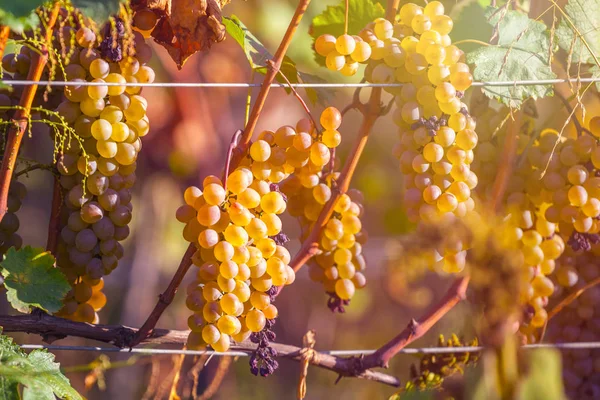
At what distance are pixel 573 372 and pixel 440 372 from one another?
0.19 meters

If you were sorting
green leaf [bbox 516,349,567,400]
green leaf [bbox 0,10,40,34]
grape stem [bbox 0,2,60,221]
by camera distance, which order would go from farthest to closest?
grape stem [bbox 0,2,60,221]
green leaf [bbox 0,10,40,34]
green leaf [bbox 516,349,567,400]

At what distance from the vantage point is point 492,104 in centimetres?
87

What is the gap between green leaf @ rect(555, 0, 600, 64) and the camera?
0.81 m

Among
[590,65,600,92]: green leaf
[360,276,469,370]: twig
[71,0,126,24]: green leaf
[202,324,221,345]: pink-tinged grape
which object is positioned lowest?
[360,276,469,370]: twig

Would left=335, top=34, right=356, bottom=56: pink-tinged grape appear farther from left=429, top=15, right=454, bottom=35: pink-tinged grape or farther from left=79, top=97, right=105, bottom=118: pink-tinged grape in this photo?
left=79, top=97, right=105, bottom=118: pink-tinged grape

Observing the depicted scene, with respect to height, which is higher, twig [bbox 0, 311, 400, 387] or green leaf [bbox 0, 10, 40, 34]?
green leaf [bbox 0, 10, 40, 34]

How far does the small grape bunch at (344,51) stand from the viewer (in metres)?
0.72

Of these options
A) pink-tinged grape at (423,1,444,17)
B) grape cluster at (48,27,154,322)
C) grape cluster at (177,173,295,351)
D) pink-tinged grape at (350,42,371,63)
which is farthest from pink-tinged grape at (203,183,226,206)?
pink-tinged grape at (423,1,444,17)

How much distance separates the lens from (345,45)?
28.3 inches

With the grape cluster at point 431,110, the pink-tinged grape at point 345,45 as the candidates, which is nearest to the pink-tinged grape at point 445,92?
the grape cluster at point 431,110

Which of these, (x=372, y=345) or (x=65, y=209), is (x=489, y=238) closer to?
(x=65, y=209)

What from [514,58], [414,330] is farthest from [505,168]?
[414,330]

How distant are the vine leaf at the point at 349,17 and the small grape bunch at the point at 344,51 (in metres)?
0.11

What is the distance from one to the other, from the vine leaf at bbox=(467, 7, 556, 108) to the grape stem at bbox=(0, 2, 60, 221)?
1.58ft
